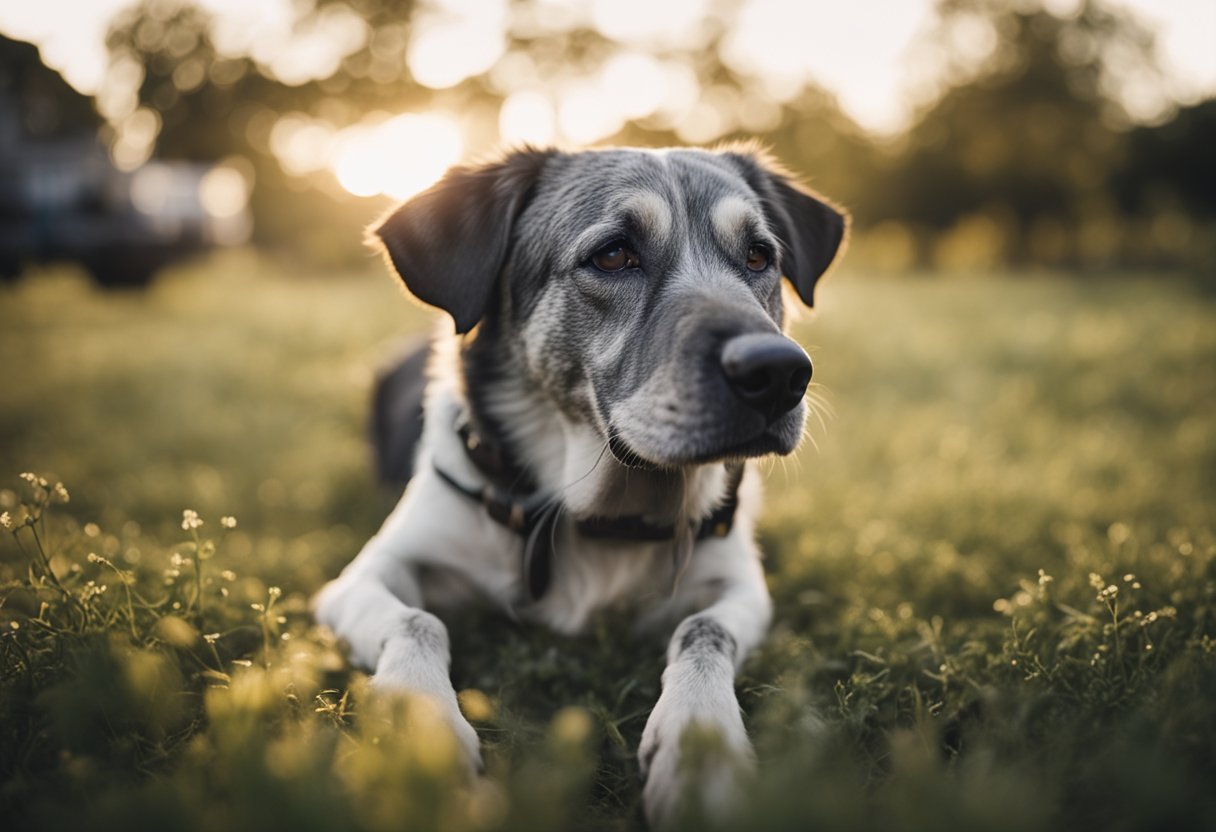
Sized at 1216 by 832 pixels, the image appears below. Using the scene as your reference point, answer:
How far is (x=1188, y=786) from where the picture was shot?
1.50m

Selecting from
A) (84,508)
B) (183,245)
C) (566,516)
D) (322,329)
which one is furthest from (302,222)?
(566,516)

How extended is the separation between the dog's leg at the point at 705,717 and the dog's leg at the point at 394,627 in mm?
445

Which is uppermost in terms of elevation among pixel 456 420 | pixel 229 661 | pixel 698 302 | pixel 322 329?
pixel 698 302

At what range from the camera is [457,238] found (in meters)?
3.03

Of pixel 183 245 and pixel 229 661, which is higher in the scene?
pixel 229 661

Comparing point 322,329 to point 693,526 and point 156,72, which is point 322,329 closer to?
point 693,526

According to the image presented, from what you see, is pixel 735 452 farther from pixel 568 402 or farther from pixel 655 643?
pixel 655 643

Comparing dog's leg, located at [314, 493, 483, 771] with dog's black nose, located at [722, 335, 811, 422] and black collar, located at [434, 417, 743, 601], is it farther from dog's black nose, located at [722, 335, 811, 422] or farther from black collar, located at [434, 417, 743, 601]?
dog's black nose, located at [722, 335, 811, 422]

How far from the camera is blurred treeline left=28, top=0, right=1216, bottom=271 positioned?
24672mm

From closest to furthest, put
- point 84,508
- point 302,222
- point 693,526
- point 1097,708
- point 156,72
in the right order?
1. point 1097,708
2. point 693,526
3. point 84,508
4. point 156,72
5. point 302,222

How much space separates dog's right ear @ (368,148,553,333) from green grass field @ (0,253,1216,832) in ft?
3.73

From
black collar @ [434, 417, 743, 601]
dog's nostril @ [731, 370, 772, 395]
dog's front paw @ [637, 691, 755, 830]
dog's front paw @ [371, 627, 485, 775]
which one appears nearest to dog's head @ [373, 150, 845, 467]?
dog's nostril @ [731, 370, 772, 395]

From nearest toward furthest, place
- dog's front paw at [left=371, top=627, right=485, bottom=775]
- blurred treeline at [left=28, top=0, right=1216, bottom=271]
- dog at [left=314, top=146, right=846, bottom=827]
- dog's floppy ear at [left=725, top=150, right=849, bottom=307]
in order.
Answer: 1. dog's front paw at [left=371, top=627, right=485, bottom=775]
2. dog at [left=314, top=146, right=846, bottom=827]
3. dog's floppy ear at [left=725, top=150, right=849, bottom=307]
4. blurred treeline at [left=28, top=0, right=1216, bottom=271]

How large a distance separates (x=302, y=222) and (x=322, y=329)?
29.6m
